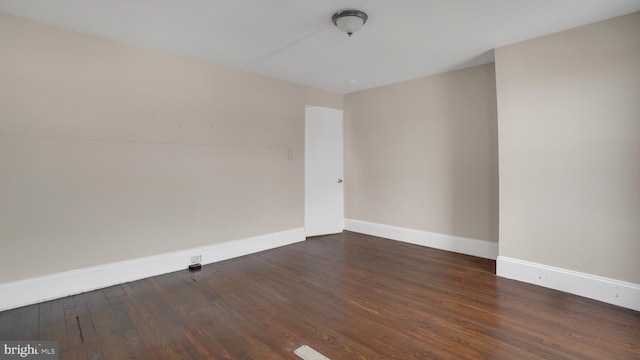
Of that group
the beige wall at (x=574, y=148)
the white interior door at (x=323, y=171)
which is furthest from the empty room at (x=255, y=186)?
the white interior door at (x=323, y=171)

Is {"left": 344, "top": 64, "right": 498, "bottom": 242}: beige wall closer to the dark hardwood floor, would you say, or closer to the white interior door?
the white interior door

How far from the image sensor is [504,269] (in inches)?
130

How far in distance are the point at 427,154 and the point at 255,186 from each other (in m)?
2.69

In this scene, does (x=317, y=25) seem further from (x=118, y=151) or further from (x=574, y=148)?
(x=574, y=148)

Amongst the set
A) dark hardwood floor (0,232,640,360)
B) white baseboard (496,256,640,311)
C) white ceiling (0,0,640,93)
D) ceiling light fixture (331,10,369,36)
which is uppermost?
white ceiling (0,0,640,93)

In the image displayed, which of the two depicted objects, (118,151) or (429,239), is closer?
(118,151)

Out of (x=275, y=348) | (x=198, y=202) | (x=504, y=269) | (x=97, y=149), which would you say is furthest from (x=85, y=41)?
(x=504, y=269)

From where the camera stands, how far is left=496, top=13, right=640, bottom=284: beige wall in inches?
104

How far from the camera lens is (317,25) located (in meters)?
2.76

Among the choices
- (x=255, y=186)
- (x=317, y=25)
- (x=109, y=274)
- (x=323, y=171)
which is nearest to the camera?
(x=317, y=25)

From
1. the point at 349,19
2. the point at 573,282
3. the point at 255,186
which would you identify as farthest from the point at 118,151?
the point at 573,282

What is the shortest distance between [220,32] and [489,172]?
145 inches

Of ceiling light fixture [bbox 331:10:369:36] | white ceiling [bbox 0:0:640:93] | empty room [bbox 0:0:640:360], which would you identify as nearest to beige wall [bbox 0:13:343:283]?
empty room [bbox 0:0:640:360]

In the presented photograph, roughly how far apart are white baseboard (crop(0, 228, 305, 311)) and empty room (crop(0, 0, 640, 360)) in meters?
0.02
